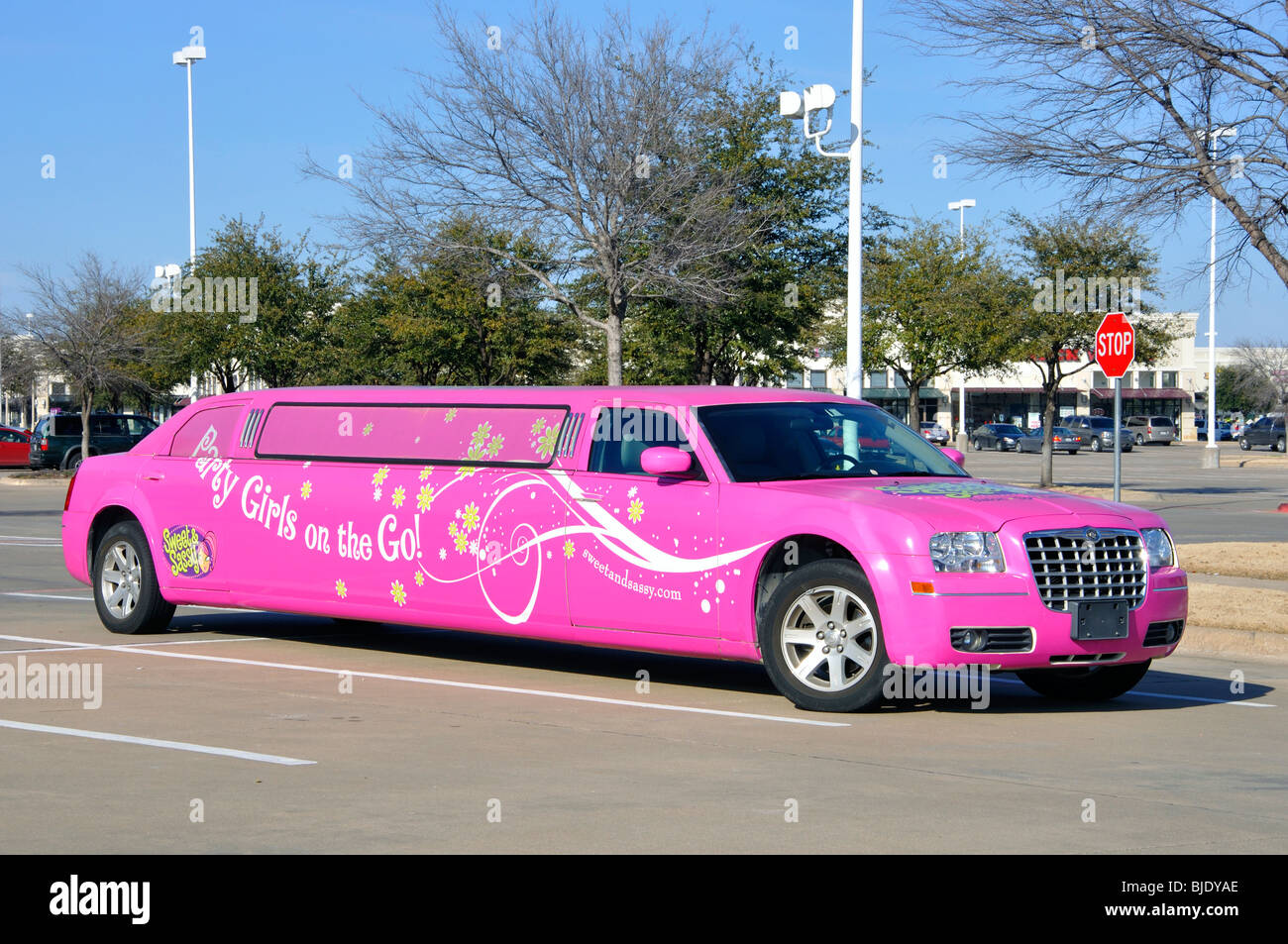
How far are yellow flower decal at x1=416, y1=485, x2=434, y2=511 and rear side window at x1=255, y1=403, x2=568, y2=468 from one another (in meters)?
0.23

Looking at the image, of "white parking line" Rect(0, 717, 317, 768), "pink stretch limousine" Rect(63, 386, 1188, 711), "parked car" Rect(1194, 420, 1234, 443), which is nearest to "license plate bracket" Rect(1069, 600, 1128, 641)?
"pink stretch limousine" Rect(63, 386, 1188, 711)

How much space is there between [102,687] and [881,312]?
38689mm

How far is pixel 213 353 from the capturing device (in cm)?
4562

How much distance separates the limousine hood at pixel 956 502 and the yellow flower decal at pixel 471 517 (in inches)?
80.6

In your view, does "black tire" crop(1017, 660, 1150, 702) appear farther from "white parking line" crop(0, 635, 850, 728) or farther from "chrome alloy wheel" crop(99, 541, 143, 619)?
"chrome alloy wheel" crop(99, 541, 143, 619)

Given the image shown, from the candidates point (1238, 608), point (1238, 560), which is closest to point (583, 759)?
point (1238, 608)

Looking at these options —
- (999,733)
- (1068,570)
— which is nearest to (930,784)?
(999,733)

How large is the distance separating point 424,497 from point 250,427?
2046 millimetres

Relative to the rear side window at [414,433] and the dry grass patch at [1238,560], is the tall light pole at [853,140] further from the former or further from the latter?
the rear side window at [414,433]

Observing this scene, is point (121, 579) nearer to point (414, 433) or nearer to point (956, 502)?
point (414, 433)

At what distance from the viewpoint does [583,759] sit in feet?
24.0

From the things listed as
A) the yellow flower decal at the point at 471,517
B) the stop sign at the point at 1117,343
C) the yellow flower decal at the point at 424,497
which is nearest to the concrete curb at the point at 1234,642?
the yellow flower decal at the point at 471,517

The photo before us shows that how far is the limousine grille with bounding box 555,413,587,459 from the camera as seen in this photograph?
9.81m
